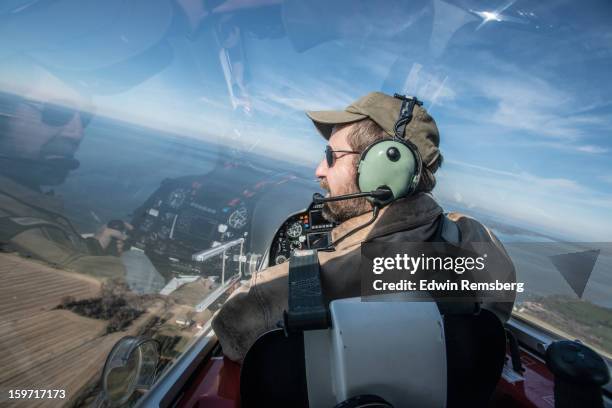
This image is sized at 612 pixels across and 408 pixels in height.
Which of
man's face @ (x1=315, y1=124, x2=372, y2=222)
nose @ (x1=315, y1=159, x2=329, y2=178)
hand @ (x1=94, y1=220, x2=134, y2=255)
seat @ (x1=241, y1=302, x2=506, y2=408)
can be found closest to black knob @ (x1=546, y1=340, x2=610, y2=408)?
seat @ (x1=241, y1=302, x2=506, y2=408)

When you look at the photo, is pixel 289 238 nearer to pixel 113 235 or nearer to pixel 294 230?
pixel 294 230

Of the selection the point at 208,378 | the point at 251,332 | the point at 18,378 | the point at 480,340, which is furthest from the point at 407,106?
the point at 18,378

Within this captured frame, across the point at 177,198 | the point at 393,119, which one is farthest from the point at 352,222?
the point at 177,198

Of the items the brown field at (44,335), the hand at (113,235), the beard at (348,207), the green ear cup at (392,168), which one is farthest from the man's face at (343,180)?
the hand at (113,235)

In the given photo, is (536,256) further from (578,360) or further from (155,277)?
(155,277)

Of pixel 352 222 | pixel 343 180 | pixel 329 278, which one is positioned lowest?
pixel 329 278

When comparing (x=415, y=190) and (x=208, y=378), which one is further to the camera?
(x=415, y=190)

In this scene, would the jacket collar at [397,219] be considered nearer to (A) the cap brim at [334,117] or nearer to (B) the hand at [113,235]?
(A) the cap brim at [334,117]
